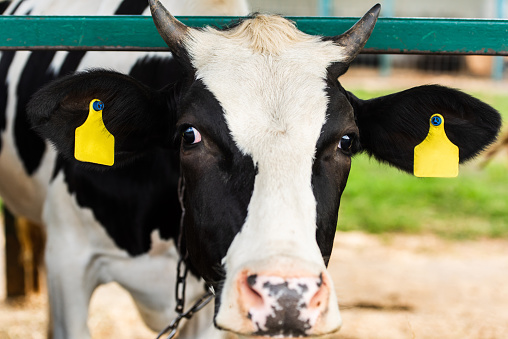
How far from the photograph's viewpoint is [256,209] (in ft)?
6.15

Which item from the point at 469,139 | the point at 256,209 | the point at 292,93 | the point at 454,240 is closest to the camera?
the point at 256,209

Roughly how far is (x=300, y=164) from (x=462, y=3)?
51.5 ft

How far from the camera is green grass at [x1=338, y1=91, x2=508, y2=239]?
20.7 ft

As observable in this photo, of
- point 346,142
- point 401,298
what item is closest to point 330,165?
point 346,142

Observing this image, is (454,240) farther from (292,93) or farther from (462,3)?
(462,3)

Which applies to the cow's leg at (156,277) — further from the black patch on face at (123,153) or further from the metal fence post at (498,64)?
the metal fence post at (498,64)

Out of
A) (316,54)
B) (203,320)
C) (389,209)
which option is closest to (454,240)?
(389,209)

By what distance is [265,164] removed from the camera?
1.93 metres

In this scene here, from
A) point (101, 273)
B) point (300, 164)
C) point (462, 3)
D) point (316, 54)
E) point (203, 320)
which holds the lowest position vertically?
point (203, 320)

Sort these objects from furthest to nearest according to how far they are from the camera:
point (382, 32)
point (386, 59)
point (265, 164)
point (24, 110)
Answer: point (386, 59)
point (24, 110)
point (382, 32)
point (265, 164)

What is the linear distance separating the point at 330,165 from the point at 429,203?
525 centimetres

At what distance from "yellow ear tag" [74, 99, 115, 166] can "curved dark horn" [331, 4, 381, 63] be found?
84 centimetres

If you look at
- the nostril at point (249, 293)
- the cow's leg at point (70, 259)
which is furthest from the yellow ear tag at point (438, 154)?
the cow's leg at point (70, 259)

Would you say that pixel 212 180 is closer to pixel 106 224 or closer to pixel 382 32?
pixel 382 32
